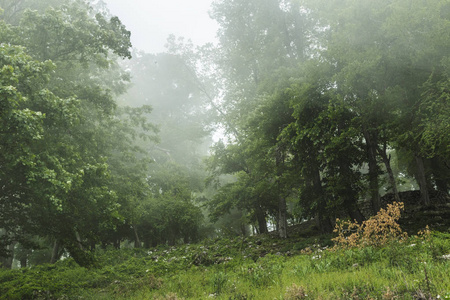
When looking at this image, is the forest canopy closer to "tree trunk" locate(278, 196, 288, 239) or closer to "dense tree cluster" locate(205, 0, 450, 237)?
"dense tree cluster" locate(205, 0, 450, 237)

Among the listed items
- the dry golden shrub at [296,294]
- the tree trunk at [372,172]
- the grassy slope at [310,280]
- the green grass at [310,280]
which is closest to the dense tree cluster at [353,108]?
the tree trunk at [372,172]

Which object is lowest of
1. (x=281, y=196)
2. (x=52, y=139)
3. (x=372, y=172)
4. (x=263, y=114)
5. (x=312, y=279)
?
(x=312, y=279)

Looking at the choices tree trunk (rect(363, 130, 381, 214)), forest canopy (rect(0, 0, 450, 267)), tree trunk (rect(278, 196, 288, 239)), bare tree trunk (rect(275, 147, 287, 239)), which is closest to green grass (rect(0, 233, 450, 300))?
forest canopy (rect(0, 0, 450, 267))

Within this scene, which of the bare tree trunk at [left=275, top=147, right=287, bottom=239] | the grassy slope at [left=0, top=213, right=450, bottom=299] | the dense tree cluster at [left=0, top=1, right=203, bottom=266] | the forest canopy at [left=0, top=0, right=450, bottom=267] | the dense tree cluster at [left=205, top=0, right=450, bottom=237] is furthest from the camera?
the bare tree trunk at [left=275, top=147, right=287, bottom=239]

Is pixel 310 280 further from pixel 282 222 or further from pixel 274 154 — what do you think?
pixel 282 222

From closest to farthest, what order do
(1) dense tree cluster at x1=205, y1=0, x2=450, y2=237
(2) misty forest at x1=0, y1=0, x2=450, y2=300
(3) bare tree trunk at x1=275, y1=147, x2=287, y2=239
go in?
(2) misty forest at x1=0, y1=0, x2=450, y2=300, (1) dense tree cluster at x1=205, y1=0, x2=450, y2=237, (3) bare tree trunk at x1=275, y1=147, x2=287, y2=239

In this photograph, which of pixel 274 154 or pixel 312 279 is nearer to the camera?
pixel 312 279

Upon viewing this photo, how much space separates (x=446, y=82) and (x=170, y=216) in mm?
18645

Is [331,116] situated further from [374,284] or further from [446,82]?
[374,284]

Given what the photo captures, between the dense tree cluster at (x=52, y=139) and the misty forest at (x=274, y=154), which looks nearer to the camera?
the misty forest at (x=274, y=154)

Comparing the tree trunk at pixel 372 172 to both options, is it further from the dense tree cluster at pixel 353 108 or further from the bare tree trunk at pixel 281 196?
the bare tree trunk at pixel 281 196

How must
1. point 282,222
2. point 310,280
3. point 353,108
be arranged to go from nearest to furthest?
point 310,280
point 353,108
point 282,222

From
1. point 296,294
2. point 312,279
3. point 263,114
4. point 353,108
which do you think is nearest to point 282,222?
point 263,114

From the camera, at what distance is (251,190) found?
655 inches
